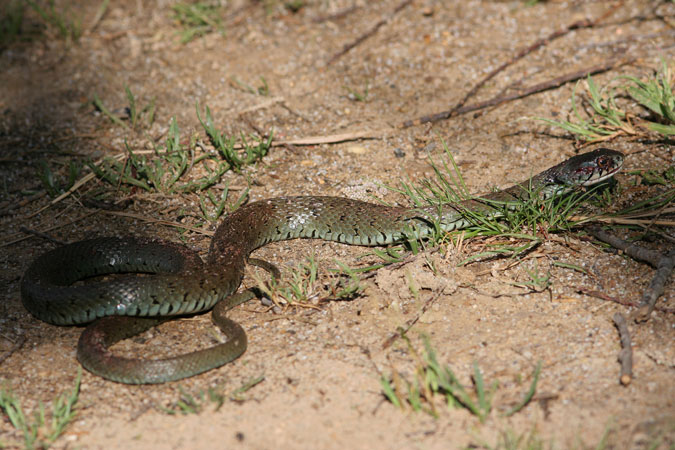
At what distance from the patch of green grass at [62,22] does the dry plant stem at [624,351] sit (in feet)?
21.7

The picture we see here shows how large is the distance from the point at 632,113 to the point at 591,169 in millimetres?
1277

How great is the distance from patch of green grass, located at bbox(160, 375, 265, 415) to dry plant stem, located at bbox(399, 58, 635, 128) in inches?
132

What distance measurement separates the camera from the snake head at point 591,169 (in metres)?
4.93

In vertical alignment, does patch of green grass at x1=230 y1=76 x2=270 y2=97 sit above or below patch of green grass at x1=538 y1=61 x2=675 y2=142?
above

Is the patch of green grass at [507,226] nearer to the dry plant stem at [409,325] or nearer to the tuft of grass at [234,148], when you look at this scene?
the dry plant stem at [409,325]

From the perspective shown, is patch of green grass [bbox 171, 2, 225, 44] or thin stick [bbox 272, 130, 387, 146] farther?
patch of green grass [bbox 171, 2, 225, 44]

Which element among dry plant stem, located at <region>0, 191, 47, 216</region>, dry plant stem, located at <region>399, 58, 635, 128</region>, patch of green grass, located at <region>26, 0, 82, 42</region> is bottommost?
dry plant stem, located at <region>399, 58, 635, 128</region>

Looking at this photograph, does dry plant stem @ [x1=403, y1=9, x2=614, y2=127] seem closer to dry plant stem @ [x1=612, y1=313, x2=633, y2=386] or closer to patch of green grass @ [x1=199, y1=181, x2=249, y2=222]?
patch of green grass @ [x1=199, y1=181, x2=249, y2=222]

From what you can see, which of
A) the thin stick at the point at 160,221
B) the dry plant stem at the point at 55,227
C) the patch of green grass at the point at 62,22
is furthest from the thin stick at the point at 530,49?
the patch of green grass at the point at 62,22

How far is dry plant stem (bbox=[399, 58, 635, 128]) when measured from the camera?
20.1ft

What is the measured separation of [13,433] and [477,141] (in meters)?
4.39

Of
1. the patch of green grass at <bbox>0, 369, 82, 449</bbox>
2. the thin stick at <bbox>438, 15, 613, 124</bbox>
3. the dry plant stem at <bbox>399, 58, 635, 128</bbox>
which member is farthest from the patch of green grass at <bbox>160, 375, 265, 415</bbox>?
the thin stick at <bbox>438, 15, 613, 124</bbox>

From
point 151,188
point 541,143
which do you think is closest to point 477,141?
point 541,143

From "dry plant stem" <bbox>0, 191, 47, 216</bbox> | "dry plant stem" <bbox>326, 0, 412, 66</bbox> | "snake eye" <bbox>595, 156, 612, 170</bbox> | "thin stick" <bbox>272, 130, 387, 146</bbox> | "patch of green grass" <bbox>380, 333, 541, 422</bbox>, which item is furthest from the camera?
"dry plant stem" <bbox>326, 0, 412, 66</bbox>
